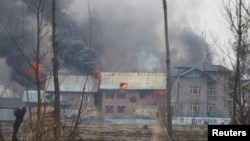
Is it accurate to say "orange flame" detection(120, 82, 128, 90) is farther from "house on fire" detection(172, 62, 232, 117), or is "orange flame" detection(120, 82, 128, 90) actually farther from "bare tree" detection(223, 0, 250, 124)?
"bare tree" detection(223, 0, 250, 124)

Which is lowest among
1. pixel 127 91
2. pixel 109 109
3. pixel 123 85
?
pixel 109 109

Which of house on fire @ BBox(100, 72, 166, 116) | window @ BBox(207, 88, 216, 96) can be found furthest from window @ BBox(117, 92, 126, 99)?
window @ BBox(207, 88, 216, 96)

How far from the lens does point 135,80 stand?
2183 inches

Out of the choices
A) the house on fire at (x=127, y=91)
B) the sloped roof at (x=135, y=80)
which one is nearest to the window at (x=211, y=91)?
the sloped roof at (x=135, y=80)

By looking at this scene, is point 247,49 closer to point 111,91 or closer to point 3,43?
point 3,43

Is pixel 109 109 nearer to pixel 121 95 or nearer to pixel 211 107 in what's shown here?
pixel 121 95

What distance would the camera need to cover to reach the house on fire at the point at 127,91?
5369 cm

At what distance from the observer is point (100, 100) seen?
54.1 metres

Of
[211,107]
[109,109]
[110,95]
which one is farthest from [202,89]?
[109,109]

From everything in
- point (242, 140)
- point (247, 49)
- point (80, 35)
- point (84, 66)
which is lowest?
point (242, 140)

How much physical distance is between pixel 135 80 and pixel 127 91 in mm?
1905

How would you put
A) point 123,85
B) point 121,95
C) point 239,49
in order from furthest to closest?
point 123,85 < point 121,95 < point 239,49

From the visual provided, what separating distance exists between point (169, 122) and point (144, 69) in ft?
201

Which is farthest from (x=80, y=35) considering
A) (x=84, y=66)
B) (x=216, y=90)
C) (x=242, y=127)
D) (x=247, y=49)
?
(x=242, y=127)
